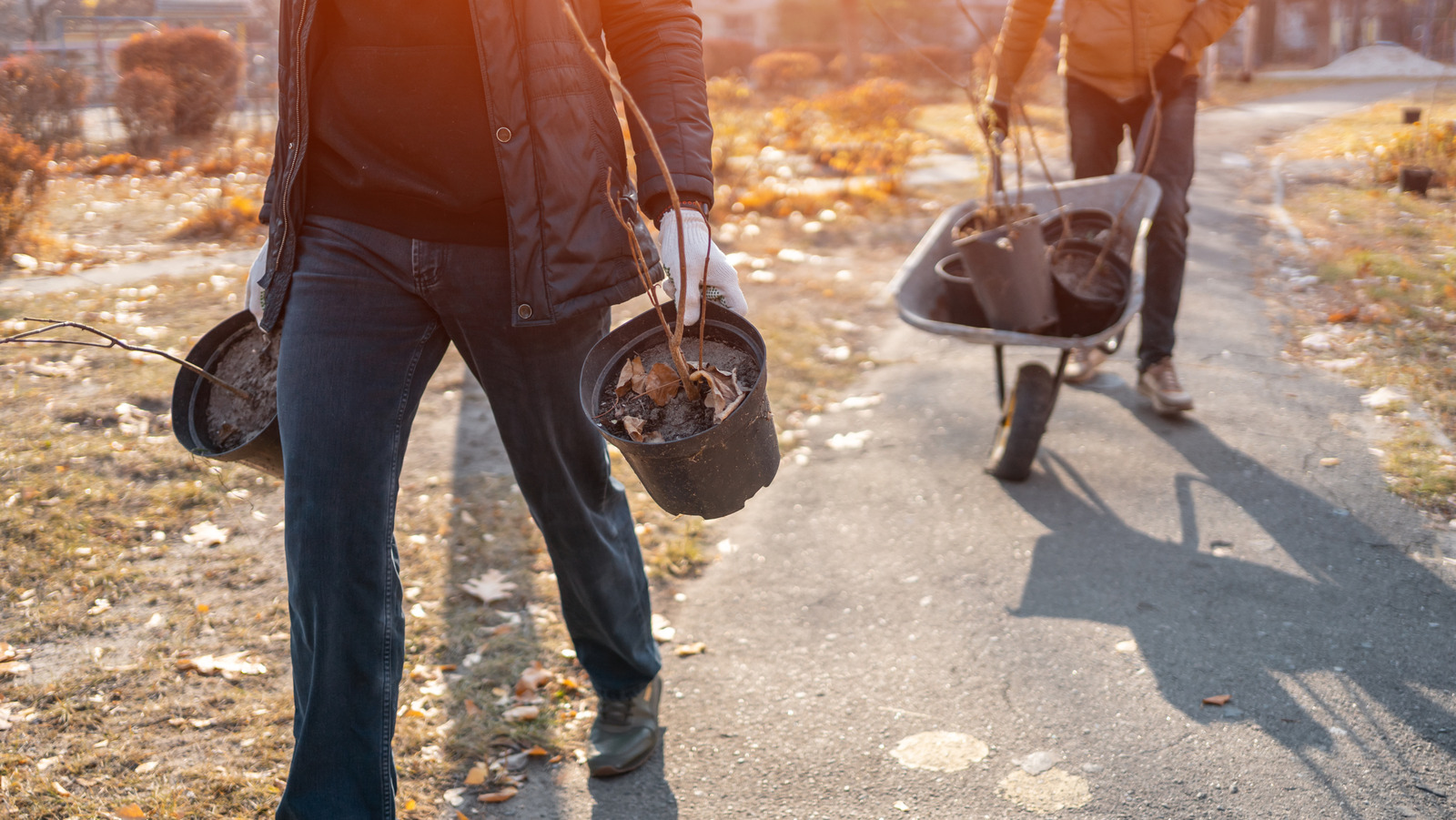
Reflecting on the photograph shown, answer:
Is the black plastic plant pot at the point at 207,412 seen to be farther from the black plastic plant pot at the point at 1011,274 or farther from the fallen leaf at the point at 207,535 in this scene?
the black plastic plant pot at the point at 1011,274

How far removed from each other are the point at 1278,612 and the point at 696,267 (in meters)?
2.14

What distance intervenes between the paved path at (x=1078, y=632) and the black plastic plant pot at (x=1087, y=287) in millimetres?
627

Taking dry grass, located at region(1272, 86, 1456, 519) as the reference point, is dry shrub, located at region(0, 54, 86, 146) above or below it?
above

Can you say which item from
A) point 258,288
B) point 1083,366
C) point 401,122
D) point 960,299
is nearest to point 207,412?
point 258,288

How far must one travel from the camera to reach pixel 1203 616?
2.99m

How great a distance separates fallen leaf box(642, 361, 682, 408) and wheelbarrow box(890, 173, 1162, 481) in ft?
6.05

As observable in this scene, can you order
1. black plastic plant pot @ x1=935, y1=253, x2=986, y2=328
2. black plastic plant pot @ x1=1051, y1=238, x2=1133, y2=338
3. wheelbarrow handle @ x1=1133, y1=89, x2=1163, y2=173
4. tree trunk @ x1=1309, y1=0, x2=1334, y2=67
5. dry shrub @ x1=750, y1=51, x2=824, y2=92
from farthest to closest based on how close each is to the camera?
tree trunk @ x1=1309, y1=0, x2=1334, y2=67
dry shrub @ x1=750, y1=51, x2=824, y2=92
wheelbarrow handle @ x1=1133, y1=89, x2=1163, y2=173
black plastic plant pot @ x1=935, y1=253, x2=986, y2=328
black plastic plant pot @ x1=1051, y1=238, x2=1133, y2=338

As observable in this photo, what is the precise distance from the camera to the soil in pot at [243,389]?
2.21 metres

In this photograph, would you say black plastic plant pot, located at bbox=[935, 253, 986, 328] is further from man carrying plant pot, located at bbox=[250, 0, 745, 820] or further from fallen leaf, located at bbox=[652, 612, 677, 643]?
man carrying plant pot, located at bbox=[250, 0, 745, 820]

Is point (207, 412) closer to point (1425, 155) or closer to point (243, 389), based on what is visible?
point (243, 389)

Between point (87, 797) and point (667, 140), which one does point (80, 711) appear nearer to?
point (87, 797)

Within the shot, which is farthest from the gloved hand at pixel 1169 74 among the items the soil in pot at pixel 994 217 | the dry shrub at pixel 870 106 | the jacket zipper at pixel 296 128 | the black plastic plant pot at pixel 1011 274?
the dry shrub at pixel 870 106

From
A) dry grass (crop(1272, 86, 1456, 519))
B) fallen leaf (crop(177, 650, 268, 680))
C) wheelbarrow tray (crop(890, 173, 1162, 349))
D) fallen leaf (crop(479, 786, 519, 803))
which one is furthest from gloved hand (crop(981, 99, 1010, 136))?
fallen leaf (crop(177, 650, 268, 680))

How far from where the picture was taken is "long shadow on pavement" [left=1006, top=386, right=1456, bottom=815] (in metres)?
2.45
